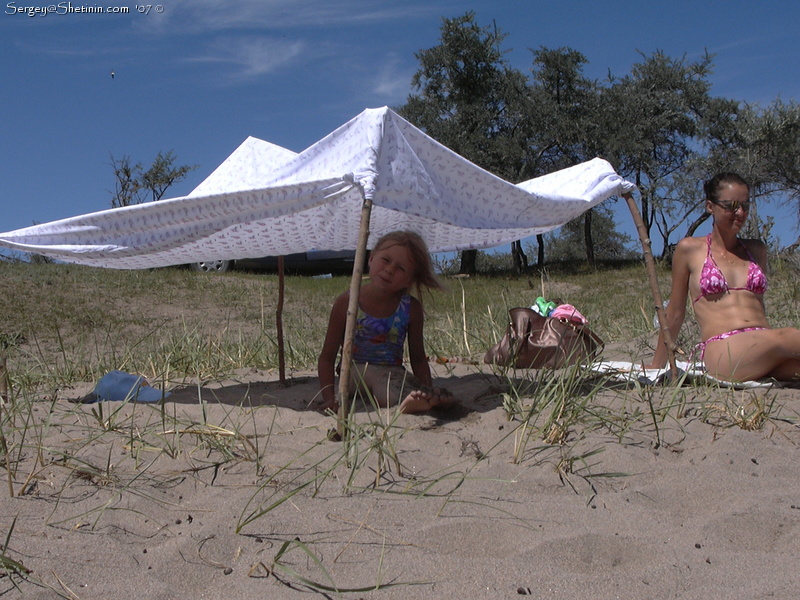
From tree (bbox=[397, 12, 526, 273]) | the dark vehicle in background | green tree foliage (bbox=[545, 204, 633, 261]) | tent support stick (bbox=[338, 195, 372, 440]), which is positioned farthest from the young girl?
green tree foliage (bbox=[545, 204, 633, 261])

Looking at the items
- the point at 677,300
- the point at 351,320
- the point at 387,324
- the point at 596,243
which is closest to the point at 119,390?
the point at 387,324

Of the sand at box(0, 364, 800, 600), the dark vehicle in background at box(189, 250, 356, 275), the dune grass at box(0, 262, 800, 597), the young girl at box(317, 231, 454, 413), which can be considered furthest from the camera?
the dark vehicle in background at box(189, 250, 356, 275)

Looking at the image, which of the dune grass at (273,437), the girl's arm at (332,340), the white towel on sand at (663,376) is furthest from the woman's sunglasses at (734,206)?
the girl's arm at (332,340)

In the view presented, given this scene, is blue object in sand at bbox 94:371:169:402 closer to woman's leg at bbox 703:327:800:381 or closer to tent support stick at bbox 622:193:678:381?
tent support stick at bbox 622:193:678:381

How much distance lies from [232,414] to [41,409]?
102 centimetres

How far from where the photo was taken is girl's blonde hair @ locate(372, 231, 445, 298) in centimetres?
367

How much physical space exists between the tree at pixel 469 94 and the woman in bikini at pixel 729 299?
59.5 feet

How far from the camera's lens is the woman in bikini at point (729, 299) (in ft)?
12.8

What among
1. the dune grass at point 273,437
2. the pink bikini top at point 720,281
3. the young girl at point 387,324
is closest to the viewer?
the dune grass at point 273,437

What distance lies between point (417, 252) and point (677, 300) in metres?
1.69

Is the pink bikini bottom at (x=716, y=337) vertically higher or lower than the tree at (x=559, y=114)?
lower

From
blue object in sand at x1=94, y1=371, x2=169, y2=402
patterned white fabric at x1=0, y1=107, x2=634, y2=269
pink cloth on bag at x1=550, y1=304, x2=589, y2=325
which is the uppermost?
patterned white fabric at x1=0, y1=107, x2=634, y2=269

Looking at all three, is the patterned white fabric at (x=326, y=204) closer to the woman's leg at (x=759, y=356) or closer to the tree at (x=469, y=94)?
the woman's leg at (x=759, y=356)

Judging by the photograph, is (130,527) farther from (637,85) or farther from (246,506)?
(637,85)
